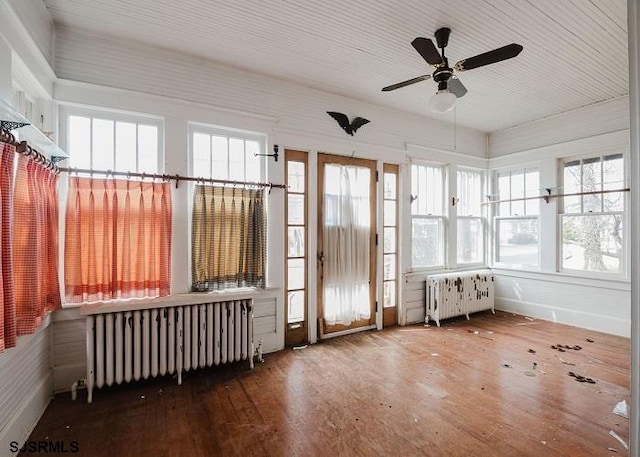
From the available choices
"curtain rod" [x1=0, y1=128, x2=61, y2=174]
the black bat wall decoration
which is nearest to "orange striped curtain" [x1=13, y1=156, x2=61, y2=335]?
"curtain rod" [x1=0, y1=128, x2=61, y2=174]

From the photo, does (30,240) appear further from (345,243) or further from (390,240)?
(390,240)

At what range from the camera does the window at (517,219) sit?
541cm

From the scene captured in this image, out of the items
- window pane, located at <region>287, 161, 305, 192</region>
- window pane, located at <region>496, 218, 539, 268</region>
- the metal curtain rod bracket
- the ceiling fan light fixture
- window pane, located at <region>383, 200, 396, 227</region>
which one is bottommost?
window pane, located at <region>496, 218, 539, 268</region>

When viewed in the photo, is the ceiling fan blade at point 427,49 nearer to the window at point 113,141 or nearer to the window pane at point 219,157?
the window pane at point 219,157

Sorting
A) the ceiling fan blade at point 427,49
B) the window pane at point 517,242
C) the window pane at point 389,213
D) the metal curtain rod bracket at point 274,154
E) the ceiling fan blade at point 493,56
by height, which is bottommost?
the window pane at point 517,242

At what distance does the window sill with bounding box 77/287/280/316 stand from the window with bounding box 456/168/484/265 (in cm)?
385

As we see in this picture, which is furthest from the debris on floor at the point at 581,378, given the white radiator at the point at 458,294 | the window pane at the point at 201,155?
the window pane at the point at 201,155

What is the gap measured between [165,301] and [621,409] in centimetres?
400

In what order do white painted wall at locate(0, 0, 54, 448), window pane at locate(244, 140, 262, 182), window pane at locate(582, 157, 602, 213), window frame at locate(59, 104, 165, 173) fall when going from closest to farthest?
white painted wall at locate(0, 0, 54, 448)
window frame at locate(59, 104, 165, 173)
window pane at locate(244, 140, 262, 182)
window pane at locate(582, 157, 602, 213)

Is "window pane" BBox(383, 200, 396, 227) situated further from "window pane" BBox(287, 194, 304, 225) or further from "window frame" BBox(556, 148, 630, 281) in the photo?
"window frame" BBox(556, 148, 630, 281)

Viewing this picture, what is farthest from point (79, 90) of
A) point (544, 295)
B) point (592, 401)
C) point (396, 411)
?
point (544, 295)

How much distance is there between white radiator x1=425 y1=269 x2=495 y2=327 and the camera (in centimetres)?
497

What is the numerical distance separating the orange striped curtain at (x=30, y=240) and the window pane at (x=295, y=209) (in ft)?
7.57

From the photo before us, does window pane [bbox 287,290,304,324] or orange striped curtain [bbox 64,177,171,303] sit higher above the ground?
orange striped curtain [bbox 64,177,171,303]
